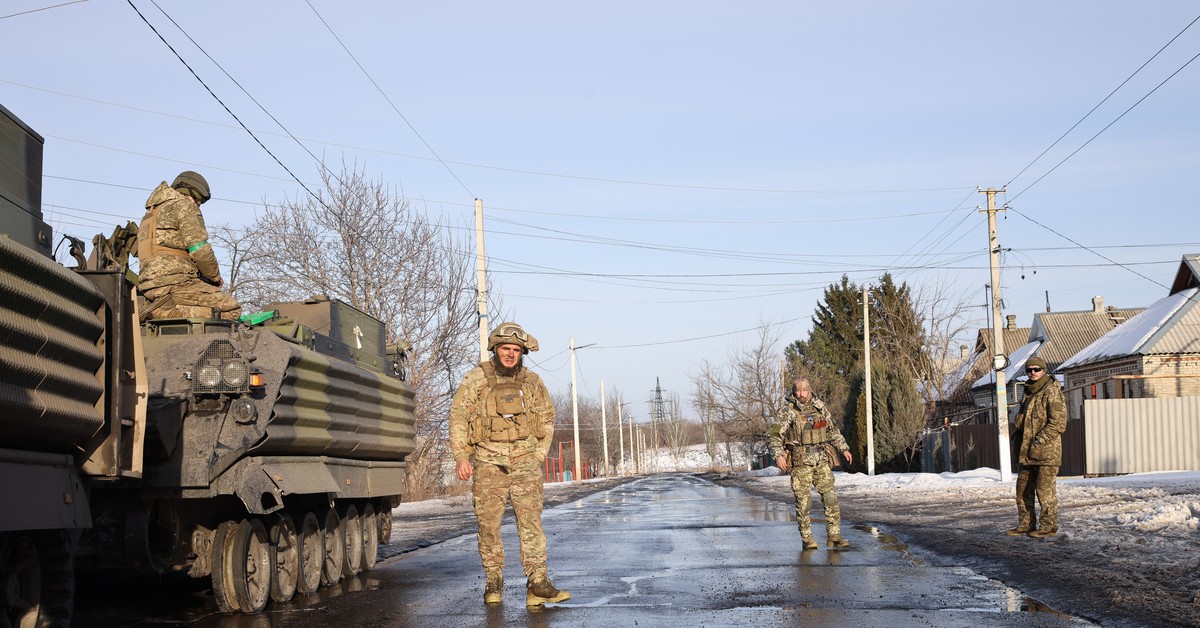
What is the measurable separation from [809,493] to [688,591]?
424 cm

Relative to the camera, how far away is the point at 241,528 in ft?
29.8

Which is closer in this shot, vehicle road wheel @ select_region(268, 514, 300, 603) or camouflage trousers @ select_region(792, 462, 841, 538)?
vehicle road wheel @ select_region(268, 514, 300, 603)

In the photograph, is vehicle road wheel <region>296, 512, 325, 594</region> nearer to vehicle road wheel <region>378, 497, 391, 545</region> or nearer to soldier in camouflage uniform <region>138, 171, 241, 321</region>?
soldier in camouflage uniform <region>138, 171, 241, 321</region>

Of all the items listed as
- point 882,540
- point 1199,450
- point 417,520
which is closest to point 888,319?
point 1199,450

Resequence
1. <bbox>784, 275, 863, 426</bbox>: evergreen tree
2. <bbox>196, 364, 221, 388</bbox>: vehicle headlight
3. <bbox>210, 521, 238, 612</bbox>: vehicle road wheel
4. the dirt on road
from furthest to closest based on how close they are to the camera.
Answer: <bbox>784, 275, 863, 426</bbox>: evergreen tree, <bbox>210, 521, 238, 612</bbox>: vehicle road wheel, <bbox>196, 364, 221, 388</bbox>: vehicle headlight, the dirt on road

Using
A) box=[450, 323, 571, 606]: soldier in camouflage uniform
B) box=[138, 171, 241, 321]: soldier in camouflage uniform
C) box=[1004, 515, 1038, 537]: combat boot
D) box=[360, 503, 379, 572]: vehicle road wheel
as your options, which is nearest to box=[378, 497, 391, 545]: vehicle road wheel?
box=[360, 503, 379, 572]: vehicle road wheel

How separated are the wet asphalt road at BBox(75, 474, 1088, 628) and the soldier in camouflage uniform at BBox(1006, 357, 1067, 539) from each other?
5.55ft

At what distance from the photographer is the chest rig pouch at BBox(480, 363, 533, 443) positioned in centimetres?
967

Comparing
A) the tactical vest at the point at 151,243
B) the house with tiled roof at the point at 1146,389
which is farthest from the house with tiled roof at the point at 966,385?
the tactical vest at the point at 151,243

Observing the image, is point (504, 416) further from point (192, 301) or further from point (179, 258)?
point (179, 258)

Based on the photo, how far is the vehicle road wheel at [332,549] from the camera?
1127cm

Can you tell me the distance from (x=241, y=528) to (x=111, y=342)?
2249mm

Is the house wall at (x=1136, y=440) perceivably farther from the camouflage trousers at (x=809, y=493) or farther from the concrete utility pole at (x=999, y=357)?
the camouflage trousers at (x=809, y=493)

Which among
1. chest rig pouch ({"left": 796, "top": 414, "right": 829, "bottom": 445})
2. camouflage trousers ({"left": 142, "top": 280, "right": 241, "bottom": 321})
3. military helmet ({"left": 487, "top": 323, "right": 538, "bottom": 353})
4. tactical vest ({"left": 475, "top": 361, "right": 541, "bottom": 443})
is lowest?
chest rig pouch ({"left": 796, "top": 414, "right": 829, "bottom": 445})
